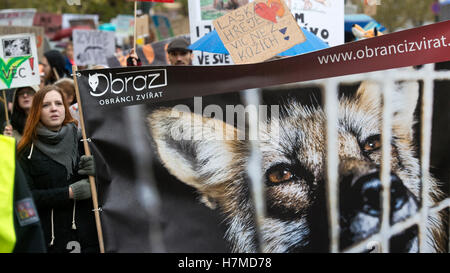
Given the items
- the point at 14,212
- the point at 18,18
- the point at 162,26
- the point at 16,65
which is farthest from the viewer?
the point at 18,18

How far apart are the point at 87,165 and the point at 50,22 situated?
1644 centimetres

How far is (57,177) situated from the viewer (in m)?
4.12

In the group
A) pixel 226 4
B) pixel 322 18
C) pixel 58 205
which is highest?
pixel 226 4

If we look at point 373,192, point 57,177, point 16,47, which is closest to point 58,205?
point 57,177

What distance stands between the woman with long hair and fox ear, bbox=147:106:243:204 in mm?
617

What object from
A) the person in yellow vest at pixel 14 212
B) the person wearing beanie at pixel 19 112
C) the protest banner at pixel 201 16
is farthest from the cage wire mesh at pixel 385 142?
the protest banner at pixel 201 16

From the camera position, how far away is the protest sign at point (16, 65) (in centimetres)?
582

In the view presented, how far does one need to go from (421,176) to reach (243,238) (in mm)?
1118

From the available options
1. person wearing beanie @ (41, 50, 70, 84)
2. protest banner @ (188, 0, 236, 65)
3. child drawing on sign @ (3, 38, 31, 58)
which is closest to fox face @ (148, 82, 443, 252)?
child drawing on sign @ (3, 38, 31, 58)

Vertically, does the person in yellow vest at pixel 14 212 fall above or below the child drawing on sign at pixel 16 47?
below

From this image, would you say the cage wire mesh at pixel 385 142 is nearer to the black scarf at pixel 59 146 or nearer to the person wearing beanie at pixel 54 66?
the black scarf at pixel 59 146

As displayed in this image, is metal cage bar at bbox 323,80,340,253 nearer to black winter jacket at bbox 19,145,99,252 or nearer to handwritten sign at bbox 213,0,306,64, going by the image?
handwritten sign at bbox 213,0,306,64

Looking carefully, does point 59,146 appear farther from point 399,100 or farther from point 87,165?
point 399,100
